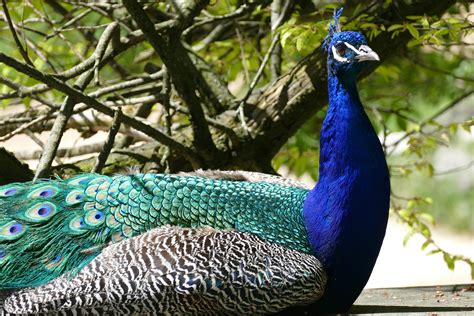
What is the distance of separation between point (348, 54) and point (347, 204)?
2.34ft

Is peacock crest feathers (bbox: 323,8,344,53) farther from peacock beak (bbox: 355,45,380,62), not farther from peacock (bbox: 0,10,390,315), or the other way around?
peacock beak (bbox: 355,45,380,62)

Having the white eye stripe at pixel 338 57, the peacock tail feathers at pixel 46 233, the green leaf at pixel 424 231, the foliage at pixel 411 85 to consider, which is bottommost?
the green leaf at pixel 424 231

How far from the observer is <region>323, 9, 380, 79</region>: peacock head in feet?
14.3

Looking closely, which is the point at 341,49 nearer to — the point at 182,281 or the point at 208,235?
the point at 208,235

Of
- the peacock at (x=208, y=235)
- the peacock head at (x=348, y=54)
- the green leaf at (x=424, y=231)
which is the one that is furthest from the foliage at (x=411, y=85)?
the peacock at (x=208, y=235)

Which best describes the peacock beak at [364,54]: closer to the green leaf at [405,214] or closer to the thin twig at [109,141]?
the thin twig at [109,141]

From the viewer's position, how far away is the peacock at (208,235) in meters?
3.98

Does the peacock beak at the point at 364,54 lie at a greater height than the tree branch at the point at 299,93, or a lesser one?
greater

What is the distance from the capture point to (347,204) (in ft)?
14.2

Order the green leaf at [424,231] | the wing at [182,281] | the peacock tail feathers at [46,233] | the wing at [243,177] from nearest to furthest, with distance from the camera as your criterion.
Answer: the wing at [182,281], the peacock tail feathers at [46,233], the wing at [243,177], the green leaf at [424,231]

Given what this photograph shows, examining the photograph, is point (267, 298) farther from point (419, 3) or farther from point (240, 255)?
point (419, 3)

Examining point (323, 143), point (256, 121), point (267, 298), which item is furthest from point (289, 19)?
point (267, 298)

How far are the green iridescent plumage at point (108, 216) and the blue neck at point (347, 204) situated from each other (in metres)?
0.12

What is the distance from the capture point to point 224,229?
4223 mm
